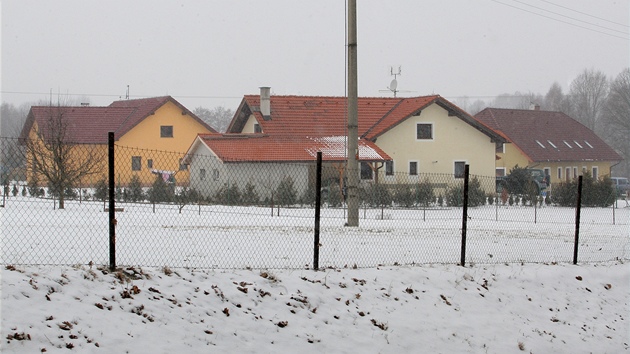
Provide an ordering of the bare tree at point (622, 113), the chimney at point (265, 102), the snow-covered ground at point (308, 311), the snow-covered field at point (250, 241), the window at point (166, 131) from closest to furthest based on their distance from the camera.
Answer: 1. the snow-covered ground at point (308, 311)
2. the snow-covered field at point (250, 241)
3. the chimney at point (265, 102)
4. the window at point (166, 131)
5. the bare tree at point (622, 113)

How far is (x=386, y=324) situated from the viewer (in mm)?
8500

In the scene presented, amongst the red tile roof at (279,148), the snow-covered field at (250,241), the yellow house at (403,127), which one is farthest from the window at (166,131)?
the snow-covered field at (250,241)

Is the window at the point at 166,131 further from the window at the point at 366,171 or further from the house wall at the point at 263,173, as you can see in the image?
the window at the point at 366,171

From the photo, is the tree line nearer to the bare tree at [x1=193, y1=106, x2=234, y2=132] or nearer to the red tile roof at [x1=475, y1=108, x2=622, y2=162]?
the red tile roof at [x1=475, y1=108, x2=622, y2=162]

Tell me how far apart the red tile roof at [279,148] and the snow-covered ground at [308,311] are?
77.2 ft

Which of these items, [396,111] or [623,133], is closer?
[396,111]

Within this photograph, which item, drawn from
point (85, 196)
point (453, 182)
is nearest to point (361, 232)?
point (85, 196)

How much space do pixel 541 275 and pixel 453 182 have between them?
26.8 m

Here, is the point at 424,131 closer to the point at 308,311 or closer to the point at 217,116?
the point at 308,311

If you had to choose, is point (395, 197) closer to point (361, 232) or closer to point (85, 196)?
point (85, 196)

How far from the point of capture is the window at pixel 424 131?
43.2 metres

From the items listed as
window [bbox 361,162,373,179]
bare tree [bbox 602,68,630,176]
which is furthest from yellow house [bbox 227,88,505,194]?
bare tree [bbox 602,68,630,176]

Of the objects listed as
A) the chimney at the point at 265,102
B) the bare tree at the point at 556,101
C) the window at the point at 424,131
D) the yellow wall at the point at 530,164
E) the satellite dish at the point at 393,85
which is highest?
the bare tree at the point at 556,101

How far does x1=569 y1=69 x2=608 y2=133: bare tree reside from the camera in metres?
97.9
